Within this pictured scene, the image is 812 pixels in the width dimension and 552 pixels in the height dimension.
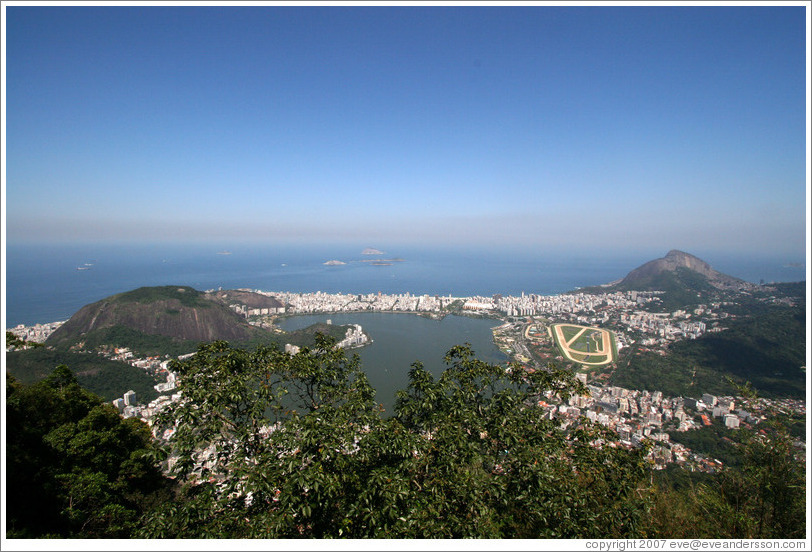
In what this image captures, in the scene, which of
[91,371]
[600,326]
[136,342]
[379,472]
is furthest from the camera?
[600,326]

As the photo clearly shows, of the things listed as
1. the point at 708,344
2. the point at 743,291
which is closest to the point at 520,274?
the point at 743,291

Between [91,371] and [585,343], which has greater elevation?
[91,371]

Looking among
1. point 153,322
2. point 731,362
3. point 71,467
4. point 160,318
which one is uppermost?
point 71,467

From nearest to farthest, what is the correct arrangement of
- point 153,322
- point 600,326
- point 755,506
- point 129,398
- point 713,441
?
point 755,506, point 713,441, point 129,398, point 153,322, point 600,326

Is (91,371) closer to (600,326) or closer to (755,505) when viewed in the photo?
(755,505)

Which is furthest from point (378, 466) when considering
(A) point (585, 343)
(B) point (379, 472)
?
(A) point (585, 343)

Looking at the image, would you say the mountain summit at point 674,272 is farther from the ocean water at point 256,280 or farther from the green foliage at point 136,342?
the green foliage at point 136,342

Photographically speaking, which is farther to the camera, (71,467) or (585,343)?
(585,343)
